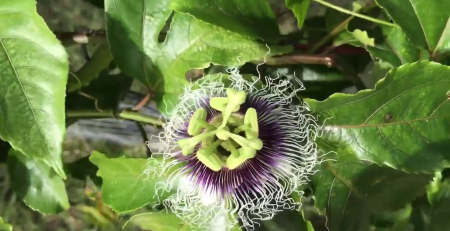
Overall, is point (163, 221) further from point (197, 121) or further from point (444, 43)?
point (444, 43)

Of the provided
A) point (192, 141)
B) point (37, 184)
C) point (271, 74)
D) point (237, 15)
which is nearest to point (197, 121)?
point (192, 141)

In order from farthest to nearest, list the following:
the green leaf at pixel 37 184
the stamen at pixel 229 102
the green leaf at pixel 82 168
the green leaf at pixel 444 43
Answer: the green leaf at pixel 82 168 < the green leaf at pixel 37 184 < the green leaf at pixel 444 43 < the stamen at pixel 229 102

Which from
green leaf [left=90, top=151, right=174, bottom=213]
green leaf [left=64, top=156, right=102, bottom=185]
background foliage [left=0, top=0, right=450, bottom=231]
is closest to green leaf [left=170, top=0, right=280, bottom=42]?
background foliage [left=0, top=0, right=450, bottom=231]

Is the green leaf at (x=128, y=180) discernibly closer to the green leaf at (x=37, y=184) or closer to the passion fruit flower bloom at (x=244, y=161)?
the passion fruit flower bloom at (x=244, y=161)

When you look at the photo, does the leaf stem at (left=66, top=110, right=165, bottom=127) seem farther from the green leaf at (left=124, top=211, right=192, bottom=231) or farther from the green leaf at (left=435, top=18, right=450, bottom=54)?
the green leaf at (left=435, top=18, right=450, bottom=54)

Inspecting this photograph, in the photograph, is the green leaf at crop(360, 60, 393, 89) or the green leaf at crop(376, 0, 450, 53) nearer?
the green leaf at crop(376, 0, 450, 53)

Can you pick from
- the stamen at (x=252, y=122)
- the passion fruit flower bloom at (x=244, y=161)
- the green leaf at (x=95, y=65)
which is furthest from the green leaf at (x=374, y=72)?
the green leaf at (x=95, y=65)
